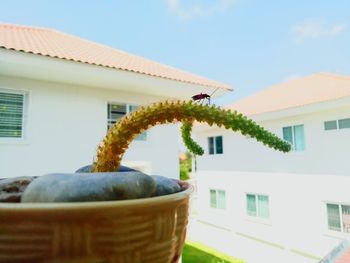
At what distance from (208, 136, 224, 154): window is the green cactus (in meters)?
9.15

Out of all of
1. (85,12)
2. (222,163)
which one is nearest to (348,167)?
(222,163)

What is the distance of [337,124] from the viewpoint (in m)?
6.30

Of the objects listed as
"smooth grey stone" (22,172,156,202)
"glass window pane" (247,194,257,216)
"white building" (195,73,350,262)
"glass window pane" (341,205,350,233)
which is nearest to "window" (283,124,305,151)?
"white building" (195,73,350,262)

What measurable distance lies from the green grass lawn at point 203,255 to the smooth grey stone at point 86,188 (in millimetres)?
6433

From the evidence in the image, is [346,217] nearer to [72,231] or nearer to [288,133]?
[288,133]

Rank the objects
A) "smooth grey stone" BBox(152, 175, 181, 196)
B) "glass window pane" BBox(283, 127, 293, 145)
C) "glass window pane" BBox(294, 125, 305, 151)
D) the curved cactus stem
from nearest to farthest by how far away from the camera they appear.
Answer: "smooth grey stone" BBox(152, 175, 181, 196) → the curved cactus stem → "glass window pane" BBox(294, 125, 305, 151) → "glass window pane" BBox(283, 127, 293, 145)

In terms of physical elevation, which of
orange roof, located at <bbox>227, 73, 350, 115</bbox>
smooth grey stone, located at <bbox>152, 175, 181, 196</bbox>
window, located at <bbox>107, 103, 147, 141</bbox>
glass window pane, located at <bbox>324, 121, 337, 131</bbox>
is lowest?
smooth grey stone, located at <bbox>152, 175, 181, 196</bbox>

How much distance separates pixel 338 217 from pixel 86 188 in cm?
776

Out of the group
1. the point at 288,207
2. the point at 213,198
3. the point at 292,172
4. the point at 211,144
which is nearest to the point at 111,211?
the point at 292,172

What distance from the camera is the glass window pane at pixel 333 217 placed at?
6398 millimetres

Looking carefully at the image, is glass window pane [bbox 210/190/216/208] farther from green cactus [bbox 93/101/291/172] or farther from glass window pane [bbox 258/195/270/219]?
green cactus [bbox 93/101/291/172]

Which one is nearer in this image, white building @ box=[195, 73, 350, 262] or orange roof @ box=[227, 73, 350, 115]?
white building @ box=[195, 73, 350, 262]

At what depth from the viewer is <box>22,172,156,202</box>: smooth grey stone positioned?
309mm

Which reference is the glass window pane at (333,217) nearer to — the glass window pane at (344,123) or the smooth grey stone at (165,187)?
the glass window pane at (344,123)
